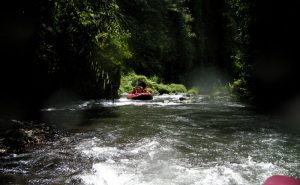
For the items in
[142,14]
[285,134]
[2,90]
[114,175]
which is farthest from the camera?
[142,14]

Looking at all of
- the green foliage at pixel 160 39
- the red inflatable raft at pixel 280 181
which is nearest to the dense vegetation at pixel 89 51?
the red inflatable raft at pixel 280 181

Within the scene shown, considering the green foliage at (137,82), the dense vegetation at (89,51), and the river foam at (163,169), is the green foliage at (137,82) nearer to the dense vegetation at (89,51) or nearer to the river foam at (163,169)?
the dense vegetation at (89,51)

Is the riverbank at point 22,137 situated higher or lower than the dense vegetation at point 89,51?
lower

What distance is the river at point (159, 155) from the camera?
18.5 ft

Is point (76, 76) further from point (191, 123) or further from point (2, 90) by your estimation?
point (191, 123)

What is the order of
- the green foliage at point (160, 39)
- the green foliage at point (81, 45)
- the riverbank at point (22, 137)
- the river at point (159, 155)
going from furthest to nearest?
the green foliage at point (160, 39) → the green foliage at point (81, 45) → the riverbank at point (22, 137) → the river at point (159, 155)

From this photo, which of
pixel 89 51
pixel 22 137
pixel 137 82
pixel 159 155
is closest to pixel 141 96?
pixel 89 51

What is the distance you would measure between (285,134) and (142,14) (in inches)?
1266

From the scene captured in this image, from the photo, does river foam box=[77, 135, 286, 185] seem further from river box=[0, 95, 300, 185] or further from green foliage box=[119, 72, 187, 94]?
green foliage box=[119, 72, 187, 94]

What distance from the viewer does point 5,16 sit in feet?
36.2

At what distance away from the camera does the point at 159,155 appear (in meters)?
7.07

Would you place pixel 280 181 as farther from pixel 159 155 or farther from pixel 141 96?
pixel 141 96

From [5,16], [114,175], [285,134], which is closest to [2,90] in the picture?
[5,16]

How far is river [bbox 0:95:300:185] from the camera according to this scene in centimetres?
564
